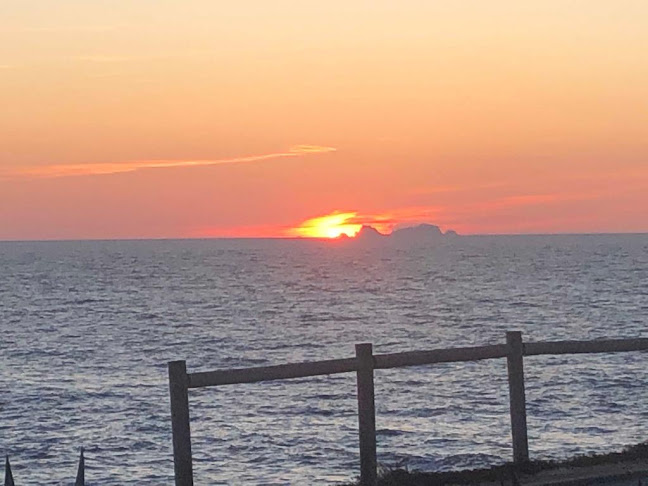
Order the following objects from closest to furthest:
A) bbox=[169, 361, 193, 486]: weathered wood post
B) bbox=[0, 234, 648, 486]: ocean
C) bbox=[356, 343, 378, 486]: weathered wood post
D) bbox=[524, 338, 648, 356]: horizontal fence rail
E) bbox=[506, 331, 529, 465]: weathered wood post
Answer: bbox=[169, 361, 193, 486]: weathered wood post
bbox=[356, 343, 378, 486]: weathered wood post
bbox=[506, 331, 529, 465]: weathered wood post
bbox=[524, 338, 648, 356]: horizontal fence rail
bbox=[0, 234, 648, 486]: ocean

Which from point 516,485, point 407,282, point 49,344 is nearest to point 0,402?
point 49,344

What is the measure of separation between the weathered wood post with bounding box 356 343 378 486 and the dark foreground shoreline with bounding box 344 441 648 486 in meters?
0.18

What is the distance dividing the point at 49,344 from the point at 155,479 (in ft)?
107

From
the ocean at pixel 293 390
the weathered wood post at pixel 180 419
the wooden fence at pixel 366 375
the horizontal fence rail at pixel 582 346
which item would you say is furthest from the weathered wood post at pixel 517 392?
the ocean at pixel 293 390

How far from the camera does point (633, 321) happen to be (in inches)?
2288

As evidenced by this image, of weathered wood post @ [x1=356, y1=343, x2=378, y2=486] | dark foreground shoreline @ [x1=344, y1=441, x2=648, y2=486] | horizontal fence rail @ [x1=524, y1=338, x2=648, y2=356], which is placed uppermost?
horizontal fence rail @ [x1=524, y1=338, x2=648, y2=356]

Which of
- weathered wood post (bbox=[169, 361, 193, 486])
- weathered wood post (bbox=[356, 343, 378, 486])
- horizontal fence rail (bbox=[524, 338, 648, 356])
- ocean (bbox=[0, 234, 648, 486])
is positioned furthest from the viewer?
ocean (bbox=[0, 234, 648, 486])

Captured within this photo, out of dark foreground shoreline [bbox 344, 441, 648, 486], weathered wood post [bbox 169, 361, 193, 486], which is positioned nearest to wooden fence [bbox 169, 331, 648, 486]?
weathered wood post [bbox 169, 361, 193, 486]

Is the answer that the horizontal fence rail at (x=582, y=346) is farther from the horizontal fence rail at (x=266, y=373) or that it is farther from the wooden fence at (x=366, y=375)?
the horizontal fence rail at (x=266, y=373)

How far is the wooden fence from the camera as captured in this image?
9430 mm

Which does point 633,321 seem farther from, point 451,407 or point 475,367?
point 451,407

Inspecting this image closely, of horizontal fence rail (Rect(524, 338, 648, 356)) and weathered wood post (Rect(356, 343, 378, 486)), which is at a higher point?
horizontal fence rail (Rect(524, 338, 648, 356))

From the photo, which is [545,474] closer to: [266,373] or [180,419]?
[266,373]

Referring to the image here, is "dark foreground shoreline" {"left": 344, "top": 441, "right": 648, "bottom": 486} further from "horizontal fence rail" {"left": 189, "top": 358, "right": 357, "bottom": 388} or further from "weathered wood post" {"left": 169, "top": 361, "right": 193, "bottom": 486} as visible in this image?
"weathered wood post" {"left": 169, "top": 361, "right": 193, "bottom": 486}
